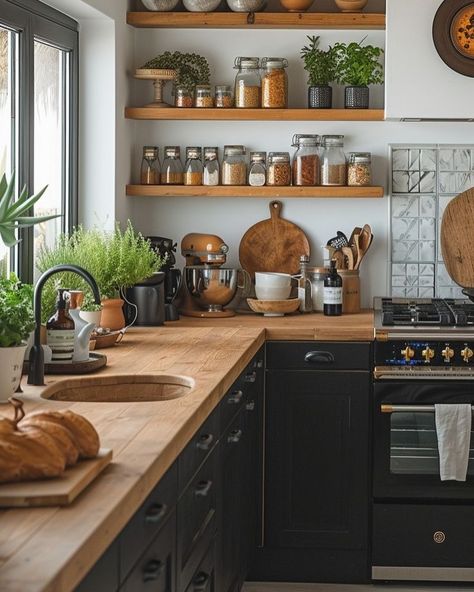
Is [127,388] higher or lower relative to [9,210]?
lower

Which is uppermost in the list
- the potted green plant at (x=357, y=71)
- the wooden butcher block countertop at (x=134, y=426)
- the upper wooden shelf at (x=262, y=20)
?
the upper wooden shelf at (x=262, y=20)

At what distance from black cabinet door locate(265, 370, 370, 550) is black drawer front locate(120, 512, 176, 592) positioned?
195 cm

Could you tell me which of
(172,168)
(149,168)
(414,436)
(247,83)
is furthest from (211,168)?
(414,436)

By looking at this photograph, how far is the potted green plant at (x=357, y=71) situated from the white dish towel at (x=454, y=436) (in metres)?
1.43

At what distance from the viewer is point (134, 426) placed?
247cm

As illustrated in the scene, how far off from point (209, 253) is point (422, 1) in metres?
1.38

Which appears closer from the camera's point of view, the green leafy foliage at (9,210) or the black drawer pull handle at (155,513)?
the black drawer pull handle at (155,513)

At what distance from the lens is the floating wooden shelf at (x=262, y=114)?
485 centimetres

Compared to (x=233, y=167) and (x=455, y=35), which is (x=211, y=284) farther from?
(x=455, y=35)

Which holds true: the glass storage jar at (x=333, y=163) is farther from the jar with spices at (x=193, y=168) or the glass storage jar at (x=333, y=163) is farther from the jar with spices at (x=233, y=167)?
the jar with spices at (x=193, y=168)

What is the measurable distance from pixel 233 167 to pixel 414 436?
1.44 metres

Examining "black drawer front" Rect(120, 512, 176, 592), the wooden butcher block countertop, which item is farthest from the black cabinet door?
"black drawer front" Rect(120, 512, 176, 592)

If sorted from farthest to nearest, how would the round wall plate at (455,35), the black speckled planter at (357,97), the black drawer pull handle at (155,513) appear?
the black speckled planter at (357,97), the round wall plate at (455,35), the black drawer pull handle at (155,513)

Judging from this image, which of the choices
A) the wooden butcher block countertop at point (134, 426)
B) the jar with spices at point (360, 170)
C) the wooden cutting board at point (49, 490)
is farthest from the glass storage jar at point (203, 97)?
the wooden cutting board at point (49, 490)
